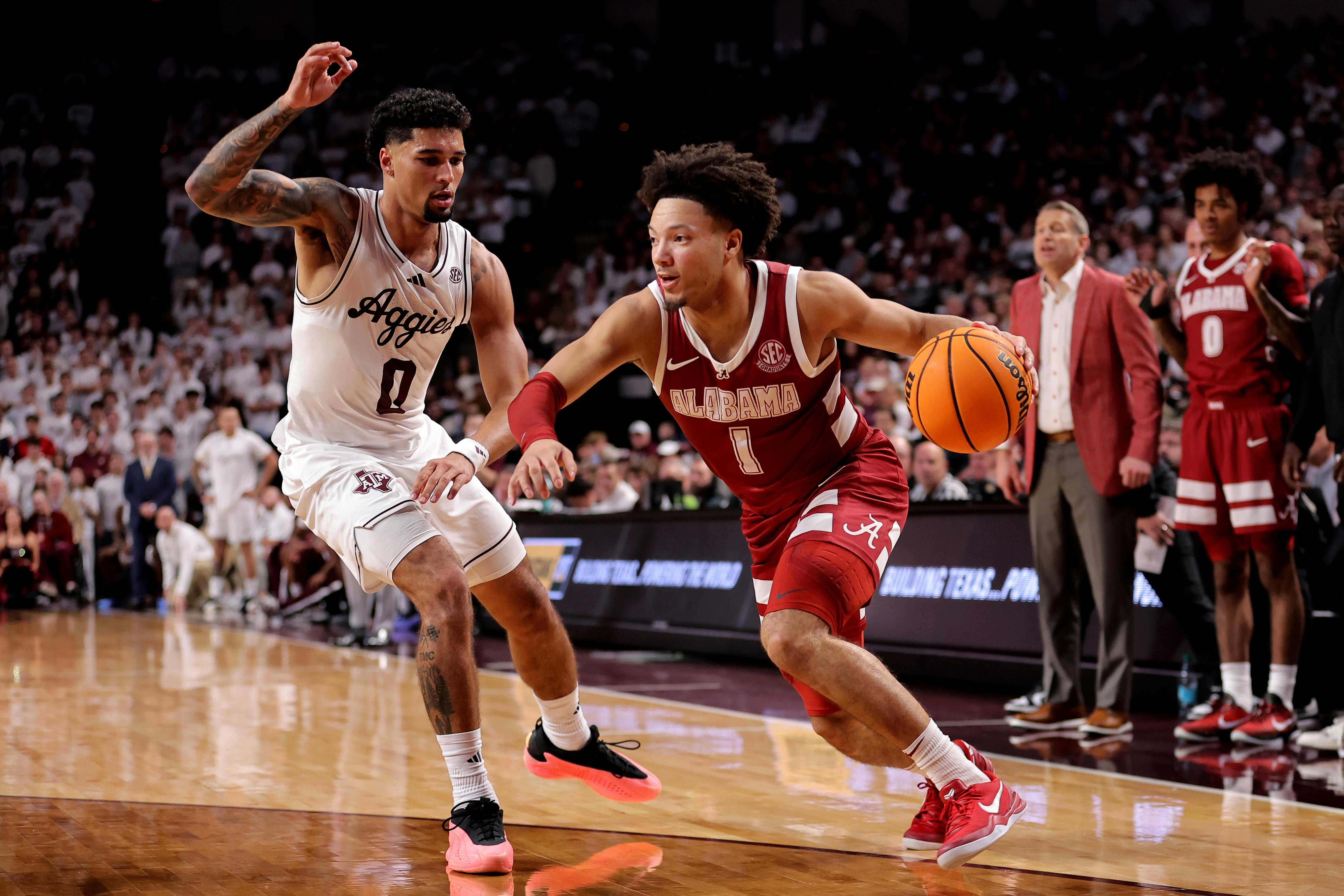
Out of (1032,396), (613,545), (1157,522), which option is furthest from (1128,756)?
(613,545)

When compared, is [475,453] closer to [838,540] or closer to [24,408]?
[838,540]

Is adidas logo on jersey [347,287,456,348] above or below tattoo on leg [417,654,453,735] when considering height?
above

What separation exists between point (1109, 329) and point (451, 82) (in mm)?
18790

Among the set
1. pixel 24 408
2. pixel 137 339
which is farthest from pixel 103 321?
pixel 24 408

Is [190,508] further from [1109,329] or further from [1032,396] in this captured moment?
[1032,396]

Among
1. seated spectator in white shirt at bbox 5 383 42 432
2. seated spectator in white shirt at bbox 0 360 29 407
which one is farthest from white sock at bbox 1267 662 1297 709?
seated spectator in white shirt at bbox 0 360 29 407

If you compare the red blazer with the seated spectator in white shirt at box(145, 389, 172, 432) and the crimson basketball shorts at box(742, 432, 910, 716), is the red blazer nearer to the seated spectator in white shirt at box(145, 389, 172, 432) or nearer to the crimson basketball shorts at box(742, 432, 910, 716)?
the crimson basketball shorts at box(742, 432, 910, 716)

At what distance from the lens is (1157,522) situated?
6203 mm

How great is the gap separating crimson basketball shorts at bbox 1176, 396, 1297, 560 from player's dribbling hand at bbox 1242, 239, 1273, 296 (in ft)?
1.71

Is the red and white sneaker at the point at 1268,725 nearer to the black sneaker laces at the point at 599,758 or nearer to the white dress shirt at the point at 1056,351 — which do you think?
the white dress shirt at the point at 1056,351

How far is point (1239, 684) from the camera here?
5.79 metres

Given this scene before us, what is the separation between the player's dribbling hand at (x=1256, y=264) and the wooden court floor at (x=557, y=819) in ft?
7.11

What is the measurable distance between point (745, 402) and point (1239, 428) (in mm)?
3018

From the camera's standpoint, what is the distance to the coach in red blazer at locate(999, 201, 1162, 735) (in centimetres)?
601
